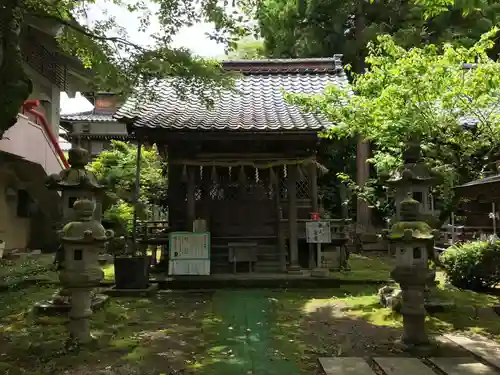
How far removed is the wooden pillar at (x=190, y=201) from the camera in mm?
12326

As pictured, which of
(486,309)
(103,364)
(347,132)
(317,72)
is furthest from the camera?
(317,72)

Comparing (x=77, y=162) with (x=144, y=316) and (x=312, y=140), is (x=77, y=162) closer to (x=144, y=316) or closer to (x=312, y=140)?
(x=144, y=316)

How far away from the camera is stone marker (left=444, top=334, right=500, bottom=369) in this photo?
5943 mm

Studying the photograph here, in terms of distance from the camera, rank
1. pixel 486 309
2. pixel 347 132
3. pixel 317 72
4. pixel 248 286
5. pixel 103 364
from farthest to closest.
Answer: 1. pixel 317 72
2. pixel 248 286
3. pixel 347 132
4. pixel 486 309
5. pixel 103 364

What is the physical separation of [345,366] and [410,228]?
2181mm

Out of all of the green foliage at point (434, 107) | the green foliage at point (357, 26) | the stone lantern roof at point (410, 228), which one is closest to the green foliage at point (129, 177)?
the green foliage at point (357, 26)

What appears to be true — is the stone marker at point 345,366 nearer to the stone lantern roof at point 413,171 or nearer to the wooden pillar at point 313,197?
Answer: the stone lantern roof at point 413,171

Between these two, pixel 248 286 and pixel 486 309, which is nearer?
pixel 486 309

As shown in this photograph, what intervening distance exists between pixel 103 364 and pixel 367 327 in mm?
4320

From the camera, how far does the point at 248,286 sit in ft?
38.4

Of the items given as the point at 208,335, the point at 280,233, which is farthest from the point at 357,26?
the point at 208,335

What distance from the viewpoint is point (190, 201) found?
40.9 ft

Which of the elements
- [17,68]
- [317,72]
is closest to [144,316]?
[17,68]

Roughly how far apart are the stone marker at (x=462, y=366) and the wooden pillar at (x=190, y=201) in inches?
298
